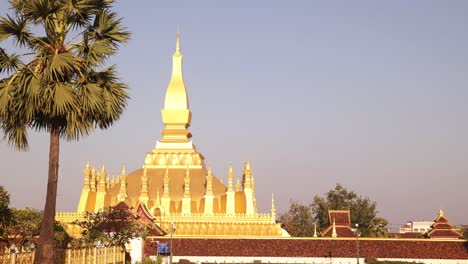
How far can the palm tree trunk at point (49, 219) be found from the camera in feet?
50.8

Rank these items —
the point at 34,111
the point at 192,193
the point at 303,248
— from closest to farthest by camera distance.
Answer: the point at 34,111 → the point at 303,248 → the point at 192,193

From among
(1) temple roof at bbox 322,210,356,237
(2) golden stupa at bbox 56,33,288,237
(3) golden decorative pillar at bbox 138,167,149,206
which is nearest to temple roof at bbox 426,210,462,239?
(1) temple roof at bbox 322,210,356,237

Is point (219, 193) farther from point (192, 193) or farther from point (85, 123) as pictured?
point (85, 123)

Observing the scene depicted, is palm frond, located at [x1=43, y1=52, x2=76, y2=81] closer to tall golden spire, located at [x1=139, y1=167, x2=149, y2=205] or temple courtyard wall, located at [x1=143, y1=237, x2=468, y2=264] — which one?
temple courtyard wall, located at [x1=143, y1=237, x2=468, y2=264]

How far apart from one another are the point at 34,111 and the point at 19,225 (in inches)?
681

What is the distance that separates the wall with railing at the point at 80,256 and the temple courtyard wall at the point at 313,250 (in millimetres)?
15557

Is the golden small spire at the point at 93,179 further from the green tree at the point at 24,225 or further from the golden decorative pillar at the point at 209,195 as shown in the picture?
the green tree at the point at 24,225

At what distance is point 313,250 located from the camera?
42.1 metres

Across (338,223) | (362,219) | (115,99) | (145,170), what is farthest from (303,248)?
(362,219)

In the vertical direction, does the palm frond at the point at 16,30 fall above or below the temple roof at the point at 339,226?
above

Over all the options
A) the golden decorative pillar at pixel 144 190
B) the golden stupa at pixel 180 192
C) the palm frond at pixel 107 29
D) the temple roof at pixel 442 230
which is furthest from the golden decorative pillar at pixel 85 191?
the palm frond at pixel 107 29

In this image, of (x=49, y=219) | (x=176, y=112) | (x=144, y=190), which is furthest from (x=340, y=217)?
(x=49, y=219)

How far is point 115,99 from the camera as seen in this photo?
17.2 m

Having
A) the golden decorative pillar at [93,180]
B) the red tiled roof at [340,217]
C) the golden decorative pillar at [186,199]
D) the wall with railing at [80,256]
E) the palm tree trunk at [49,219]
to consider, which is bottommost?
the wall with railing at [80,256]
